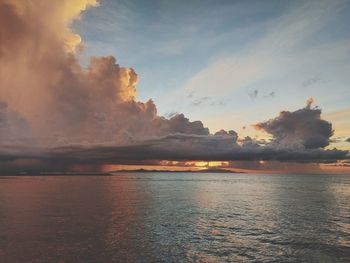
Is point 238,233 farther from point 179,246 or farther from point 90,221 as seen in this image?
point 90,221

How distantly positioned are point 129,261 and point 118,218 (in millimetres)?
29214

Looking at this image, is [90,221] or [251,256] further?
[90,221]

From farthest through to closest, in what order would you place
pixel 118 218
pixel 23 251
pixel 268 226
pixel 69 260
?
pixel 118 218, pixel 268 226, pixel 23 251, pixel 69 260

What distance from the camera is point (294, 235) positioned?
46.0 meters

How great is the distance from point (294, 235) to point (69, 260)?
1218 inches

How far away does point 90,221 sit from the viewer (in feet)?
186

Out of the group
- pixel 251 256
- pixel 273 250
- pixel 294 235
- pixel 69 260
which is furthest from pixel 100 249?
pixel 294 235

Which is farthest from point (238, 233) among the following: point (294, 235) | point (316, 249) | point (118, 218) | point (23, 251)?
point (23, 251)

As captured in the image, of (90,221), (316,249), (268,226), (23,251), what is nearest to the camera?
(23,251)

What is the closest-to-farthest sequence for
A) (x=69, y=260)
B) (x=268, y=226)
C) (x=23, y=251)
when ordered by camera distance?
(x=69, y=260) → (x=23, y=251) → (x=268, y=226)

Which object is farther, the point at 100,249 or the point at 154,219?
the point at 154,219

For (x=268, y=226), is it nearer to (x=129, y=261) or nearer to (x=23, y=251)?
(x=129, y=261)

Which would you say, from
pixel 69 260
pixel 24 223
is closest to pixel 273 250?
pixel 69 260

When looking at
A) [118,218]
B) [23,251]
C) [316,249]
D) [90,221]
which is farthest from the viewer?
[118,218]
